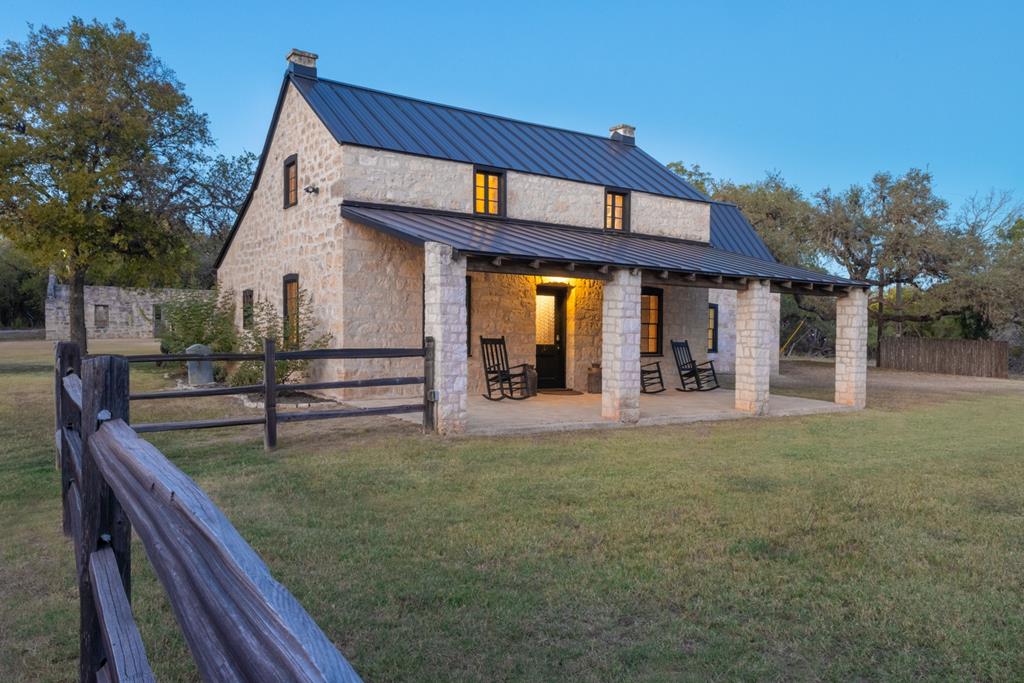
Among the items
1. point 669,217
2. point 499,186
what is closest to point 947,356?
point 669,217

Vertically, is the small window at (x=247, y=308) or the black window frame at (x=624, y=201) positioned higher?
the black window frame at (x=624, y=201)

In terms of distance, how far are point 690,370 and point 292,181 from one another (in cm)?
931

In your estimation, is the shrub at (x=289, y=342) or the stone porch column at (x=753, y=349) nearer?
the stone porch column at (x=753, y=349)

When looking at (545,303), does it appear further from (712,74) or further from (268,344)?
(712,74)

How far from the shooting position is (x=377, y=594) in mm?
3539

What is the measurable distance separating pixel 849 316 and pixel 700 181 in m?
22.8

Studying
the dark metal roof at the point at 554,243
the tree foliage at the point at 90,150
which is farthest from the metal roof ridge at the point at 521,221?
the tree foliage at the point at 90,150

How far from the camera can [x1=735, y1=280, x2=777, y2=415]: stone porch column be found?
1099cm

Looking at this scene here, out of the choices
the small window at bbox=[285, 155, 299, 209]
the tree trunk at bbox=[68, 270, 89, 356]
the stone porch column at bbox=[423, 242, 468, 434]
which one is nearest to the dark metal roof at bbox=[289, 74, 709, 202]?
the small window at bbox=[285, 155, 299, 209]

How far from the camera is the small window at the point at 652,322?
1523 centimetres

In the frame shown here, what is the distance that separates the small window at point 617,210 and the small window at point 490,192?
2.70 meters

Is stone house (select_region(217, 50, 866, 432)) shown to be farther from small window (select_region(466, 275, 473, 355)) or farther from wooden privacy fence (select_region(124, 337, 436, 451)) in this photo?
wooden privacy fence (select_region(124, 337, 436, 451))

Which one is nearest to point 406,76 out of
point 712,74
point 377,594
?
point 712,74

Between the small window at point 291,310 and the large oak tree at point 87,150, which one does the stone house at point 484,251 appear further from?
the large oak tree at point 87,150
